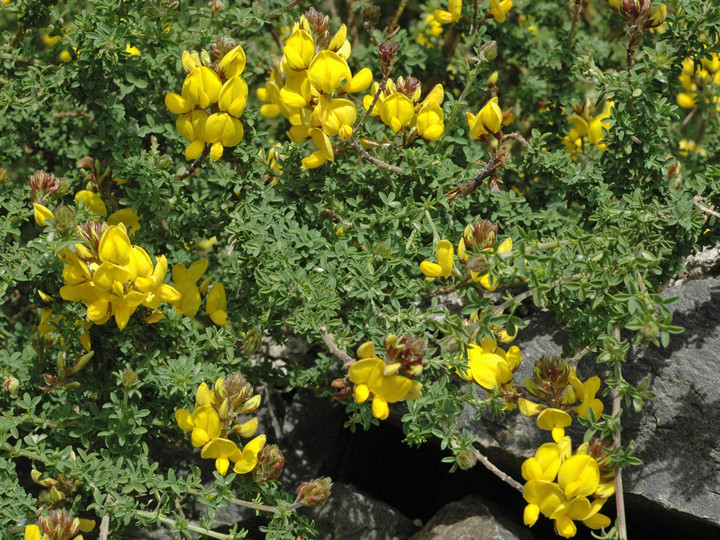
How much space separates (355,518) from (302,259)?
0.95 meters

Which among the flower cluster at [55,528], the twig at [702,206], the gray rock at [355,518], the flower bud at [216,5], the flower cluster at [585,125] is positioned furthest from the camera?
the flower cluster at [585,125]

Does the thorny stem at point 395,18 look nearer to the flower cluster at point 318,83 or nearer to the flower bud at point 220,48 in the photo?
the flower cluster at point 318,83

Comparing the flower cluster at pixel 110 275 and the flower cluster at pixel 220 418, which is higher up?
the flower cluster at pixel 110 275

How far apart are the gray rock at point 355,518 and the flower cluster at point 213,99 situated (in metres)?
1.30

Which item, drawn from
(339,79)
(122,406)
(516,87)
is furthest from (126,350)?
(516,87)

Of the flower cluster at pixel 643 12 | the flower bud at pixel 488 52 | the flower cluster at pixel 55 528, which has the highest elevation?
the flower cluster at pixel 643 12

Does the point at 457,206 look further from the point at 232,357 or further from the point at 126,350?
the point at 126,350

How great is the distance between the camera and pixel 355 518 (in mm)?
2756

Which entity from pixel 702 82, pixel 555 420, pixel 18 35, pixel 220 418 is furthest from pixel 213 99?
pixel 702 82

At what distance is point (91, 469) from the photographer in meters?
2.34

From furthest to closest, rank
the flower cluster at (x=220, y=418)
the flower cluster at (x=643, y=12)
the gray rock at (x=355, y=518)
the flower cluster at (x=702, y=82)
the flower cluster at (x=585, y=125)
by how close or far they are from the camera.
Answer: the flower cluster at (x=702, y=82) → the flower cluster at (x=585, y=125) → the gray rock at (x=355, y=518) → the flower cluster at (x=643, y=12) → the flower cluster at (x=220, y=418)

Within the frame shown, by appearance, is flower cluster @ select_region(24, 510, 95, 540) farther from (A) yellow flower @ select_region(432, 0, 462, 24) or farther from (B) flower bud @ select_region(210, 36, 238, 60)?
(A) yellow flower @ select_region(432, 0, 462, 24)

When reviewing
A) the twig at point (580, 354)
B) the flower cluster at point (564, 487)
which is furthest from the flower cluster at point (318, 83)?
the flower cluster at point (564, 487)

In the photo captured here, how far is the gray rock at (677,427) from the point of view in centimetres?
246
